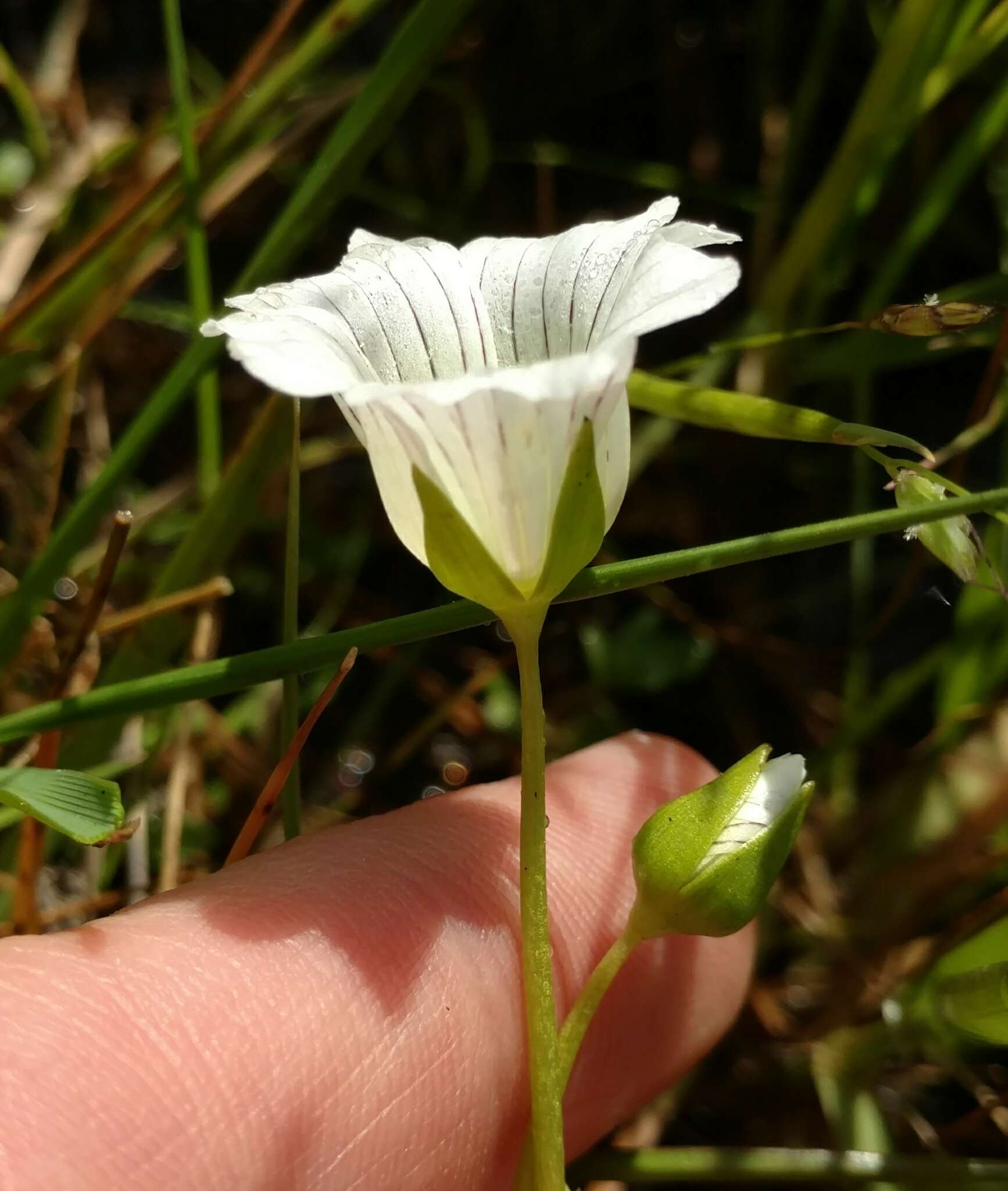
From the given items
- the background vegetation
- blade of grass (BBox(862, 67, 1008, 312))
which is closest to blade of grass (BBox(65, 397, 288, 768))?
the background vegetation

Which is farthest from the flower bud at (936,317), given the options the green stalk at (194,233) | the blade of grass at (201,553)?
the green stalk at (194,233)

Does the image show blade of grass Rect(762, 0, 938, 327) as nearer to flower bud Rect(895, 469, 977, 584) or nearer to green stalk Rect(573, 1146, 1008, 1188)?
flower bud Rect(895, 469, 977, 584)

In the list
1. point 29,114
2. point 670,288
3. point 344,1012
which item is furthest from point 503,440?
point 29,114

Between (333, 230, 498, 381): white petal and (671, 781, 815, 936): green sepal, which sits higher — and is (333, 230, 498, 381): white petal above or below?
above

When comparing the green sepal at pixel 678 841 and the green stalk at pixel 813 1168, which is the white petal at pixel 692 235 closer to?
the green sepal at pixel 678 841

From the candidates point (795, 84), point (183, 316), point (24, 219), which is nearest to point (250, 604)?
point (183, 316)

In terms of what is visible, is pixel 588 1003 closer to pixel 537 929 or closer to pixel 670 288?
pixel 537 929

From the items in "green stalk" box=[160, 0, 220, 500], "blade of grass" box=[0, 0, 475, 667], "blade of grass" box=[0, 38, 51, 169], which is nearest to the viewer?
"blade of grass" box=[0, 0, 475, 667]
